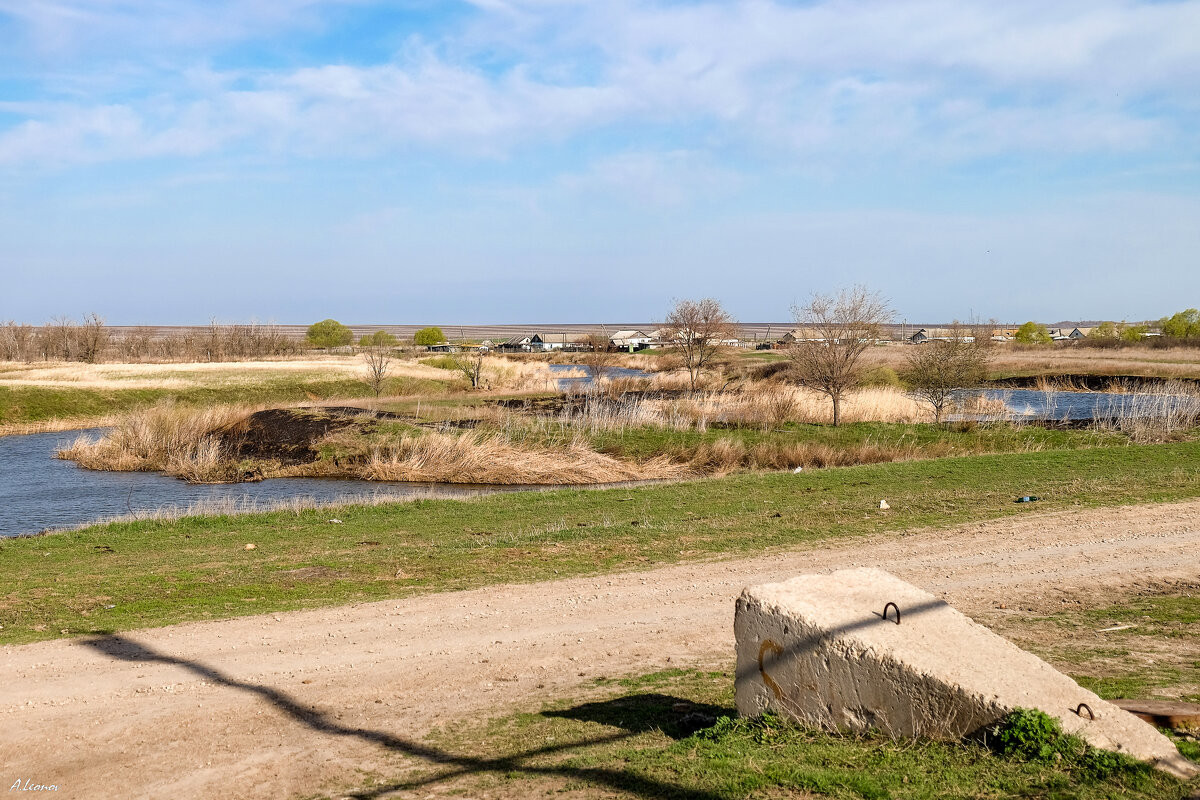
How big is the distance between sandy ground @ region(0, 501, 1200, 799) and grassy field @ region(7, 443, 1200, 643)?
107cm

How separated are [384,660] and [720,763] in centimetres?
453

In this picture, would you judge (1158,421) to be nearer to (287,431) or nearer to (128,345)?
(287,431)

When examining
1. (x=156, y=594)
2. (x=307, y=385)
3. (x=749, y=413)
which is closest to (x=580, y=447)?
(x=749, y=413)

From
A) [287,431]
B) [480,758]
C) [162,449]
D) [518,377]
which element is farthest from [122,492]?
[518,377]

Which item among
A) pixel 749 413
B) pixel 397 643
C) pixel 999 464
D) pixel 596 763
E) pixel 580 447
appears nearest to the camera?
pixel 596 763

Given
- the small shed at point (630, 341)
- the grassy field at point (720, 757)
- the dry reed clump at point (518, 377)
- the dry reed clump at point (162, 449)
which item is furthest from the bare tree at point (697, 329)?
the small shed at point (630, 341)

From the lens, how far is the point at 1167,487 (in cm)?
1812

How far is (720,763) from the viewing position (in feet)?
19.1

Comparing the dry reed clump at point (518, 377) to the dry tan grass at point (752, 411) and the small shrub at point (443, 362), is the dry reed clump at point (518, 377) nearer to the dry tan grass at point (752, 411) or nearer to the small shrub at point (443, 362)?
the small shrub at point (443, 362)

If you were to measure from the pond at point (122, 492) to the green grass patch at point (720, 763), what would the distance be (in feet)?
54.8

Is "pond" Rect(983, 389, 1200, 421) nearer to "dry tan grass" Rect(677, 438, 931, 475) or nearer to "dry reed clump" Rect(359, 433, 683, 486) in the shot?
"dry tan grass" Rect(677, 438, 931, 475)

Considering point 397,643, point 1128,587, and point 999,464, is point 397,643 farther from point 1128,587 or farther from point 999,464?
point 999,464

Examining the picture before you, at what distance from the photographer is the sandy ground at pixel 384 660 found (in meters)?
6.80

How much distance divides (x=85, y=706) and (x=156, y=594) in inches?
174
